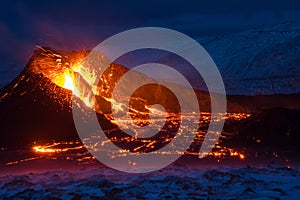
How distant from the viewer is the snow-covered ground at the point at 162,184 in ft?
17.8

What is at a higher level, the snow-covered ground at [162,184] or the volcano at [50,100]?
the volcano at [50,100]

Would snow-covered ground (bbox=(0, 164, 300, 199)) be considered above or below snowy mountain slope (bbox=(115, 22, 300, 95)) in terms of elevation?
below

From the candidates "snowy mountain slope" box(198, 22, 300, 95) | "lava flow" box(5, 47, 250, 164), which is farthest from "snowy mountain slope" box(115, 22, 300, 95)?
"lava flow" box(5, 47, 250, 164)

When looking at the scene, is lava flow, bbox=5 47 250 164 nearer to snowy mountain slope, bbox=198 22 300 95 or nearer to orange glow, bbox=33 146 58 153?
orange glow, bbox=33 146 58 153

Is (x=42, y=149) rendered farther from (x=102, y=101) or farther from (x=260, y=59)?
(x=260, y=59)

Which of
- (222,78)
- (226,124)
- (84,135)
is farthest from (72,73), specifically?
(222,78)

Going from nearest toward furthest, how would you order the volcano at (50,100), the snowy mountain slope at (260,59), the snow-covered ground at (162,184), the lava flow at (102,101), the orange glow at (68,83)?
the snow-covered ground at (162,184)
the lava flow at (102,101)
the volcano at (50,100)
the orange glow at (68,83)
the snowy mountain slope at (260,59)

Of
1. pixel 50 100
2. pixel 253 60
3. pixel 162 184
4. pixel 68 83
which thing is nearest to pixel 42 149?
pixel 50 100

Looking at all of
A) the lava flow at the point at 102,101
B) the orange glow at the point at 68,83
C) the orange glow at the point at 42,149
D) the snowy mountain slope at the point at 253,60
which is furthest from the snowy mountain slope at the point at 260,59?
the orange glow at the point at 42,149

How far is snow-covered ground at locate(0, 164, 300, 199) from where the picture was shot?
5434 millimetres

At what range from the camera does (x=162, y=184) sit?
594 centimetres

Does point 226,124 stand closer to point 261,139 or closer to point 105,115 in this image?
point 261,139

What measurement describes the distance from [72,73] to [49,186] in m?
6.02

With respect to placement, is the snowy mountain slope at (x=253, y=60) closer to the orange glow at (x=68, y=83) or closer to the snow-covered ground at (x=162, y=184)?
the orange glow at (x=68, y=83)
